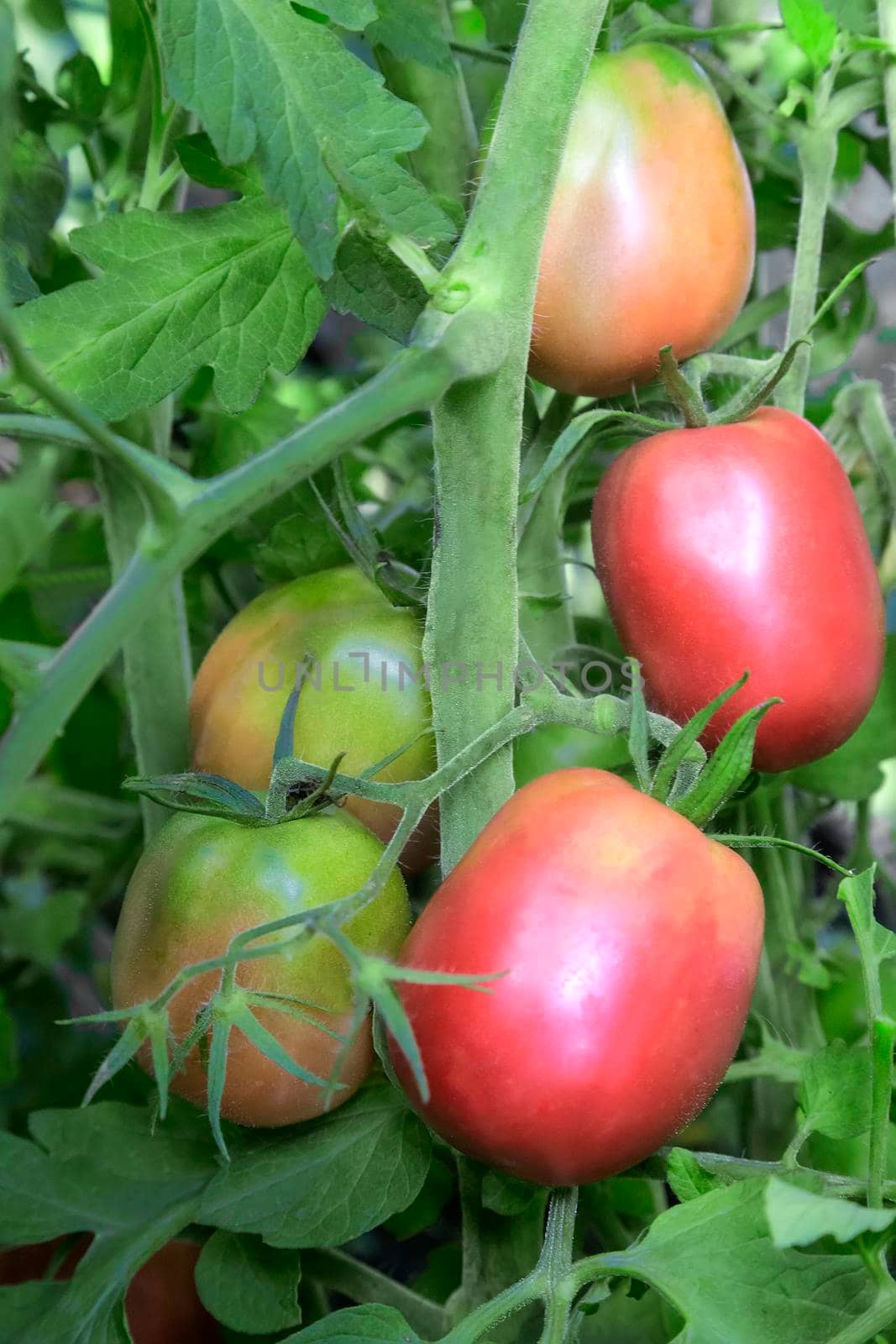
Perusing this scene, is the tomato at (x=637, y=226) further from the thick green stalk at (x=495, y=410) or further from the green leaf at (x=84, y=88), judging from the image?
the green leaf at (x=84, y=88)

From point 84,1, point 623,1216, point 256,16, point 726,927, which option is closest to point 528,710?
point 726,927

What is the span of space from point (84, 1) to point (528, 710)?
498 mm

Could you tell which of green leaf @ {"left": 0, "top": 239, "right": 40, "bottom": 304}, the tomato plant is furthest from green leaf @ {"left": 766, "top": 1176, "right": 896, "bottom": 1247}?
green leaf @ {"left": 0, "top": 239, "right": 40, "bottom": 304}

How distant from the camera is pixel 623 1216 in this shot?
58 centimetres

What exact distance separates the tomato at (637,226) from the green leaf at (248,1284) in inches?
11.7

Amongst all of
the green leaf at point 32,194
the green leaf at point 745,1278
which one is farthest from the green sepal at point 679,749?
the green leaf at point 32,194

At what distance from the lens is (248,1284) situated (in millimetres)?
417

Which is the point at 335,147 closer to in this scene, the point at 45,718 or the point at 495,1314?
the point at 45,718

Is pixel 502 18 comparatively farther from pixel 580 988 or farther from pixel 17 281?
pixel 580 988

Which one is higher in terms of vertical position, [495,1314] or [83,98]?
[83,98]

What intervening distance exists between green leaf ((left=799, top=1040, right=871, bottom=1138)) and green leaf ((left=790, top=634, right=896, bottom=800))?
170 mm

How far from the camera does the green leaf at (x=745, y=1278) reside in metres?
0.33

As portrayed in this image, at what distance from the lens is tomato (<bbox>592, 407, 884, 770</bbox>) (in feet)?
1.30

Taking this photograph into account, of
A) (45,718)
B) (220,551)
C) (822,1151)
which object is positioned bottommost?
(822,1151)
